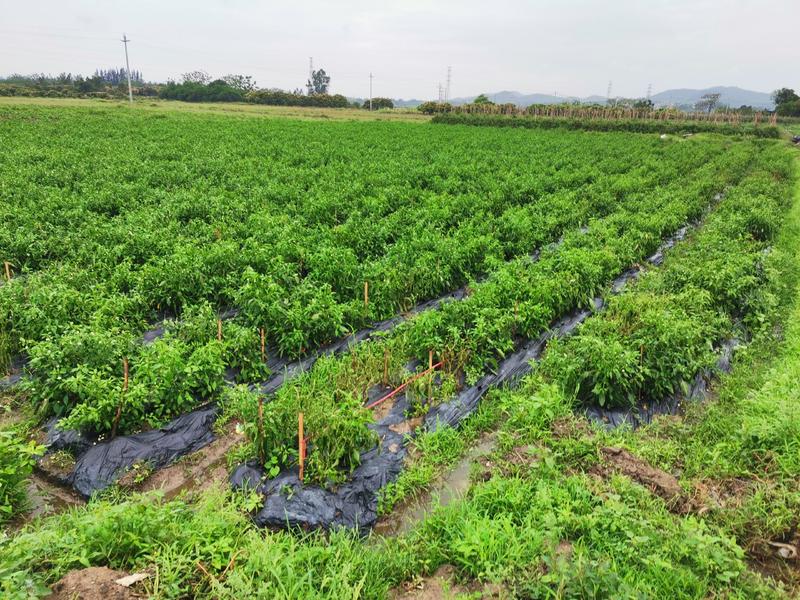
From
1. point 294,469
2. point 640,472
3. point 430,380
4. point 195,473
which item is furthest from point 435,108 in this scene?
point 294,469

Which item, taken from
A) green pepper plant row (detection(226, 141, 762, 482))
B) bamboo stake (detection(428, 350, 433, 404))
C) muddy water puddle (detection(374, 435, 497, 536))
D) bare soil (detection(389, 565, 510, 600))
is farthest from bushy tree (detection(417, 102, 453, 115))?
bare soil (detection(389, 565, 510, 600))

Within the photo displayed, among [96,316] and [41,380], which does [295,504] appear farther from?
[96,316]

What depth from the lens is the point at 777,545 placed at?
4.15 meters

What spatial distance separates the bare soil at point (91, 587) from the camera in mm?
3219

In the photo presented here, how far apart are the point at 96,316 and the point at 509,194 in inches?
565

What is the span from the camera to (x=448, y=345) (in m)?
6.86

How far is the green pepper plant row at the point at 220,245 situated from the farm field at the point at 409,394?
64 mm

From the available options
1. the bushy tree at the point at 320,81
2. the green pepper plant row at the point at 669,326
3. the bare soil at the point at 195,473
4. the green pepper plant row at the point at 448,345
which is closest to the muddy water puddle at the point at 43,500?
the bare soil at the point at 195,473

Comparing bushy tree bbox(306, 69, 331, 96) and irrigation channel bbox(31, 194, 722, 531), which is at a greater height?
bushy tree bbox(306, 69, 331, 96)

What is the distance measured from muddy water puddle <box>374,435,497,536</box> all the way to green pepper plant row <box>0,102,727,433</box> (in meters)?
2.94

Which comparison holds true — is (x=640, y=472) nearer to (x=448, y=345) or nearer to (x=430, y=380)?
(x=430, y=380)

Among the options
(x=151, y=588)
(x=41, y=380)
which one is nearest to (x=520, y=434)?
(x=151, y=588)

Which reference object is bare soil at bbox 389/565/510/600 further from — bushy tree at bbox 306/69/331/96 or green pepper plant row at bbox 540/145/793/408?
bushy tree at bbox 306/69/331/96

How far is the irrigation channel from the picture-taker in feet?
15.0
